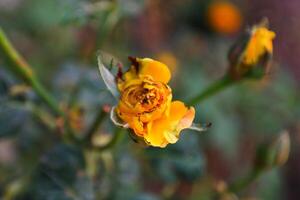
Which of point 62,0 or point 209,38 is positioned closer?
point 62,0

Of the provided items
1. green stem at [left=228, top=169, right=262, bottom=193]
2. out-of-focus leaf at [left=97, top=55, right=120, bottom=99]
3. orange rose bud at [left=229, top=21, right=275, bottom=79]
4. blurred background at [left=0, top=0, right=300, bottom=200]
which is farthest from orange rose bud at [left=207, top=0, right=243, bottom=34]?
out-of-focus leaf at [left=97, top=55, right=120, bottom=99]

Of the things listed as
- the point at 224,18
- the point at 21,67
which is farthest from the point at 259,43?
the point at 224,18

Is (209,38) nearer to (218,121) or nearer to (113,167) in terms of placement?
(218,121)

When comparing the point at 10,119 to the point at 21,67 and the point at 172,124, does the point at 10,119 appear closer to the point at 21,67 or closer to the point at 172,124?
the point at 21,67

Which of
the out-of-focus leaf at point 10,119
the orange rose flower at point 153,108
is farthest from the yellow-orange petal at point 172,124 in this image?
the out-of-focus leaf at point 10,119

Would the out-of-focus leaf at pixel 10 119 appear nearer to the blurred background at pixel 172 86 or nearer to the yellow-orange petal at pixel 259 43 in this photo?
the blurred background at pixel 172 86

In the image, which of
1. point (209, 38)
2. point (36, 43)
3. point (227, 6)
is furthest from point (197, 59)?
point (36, 43)
